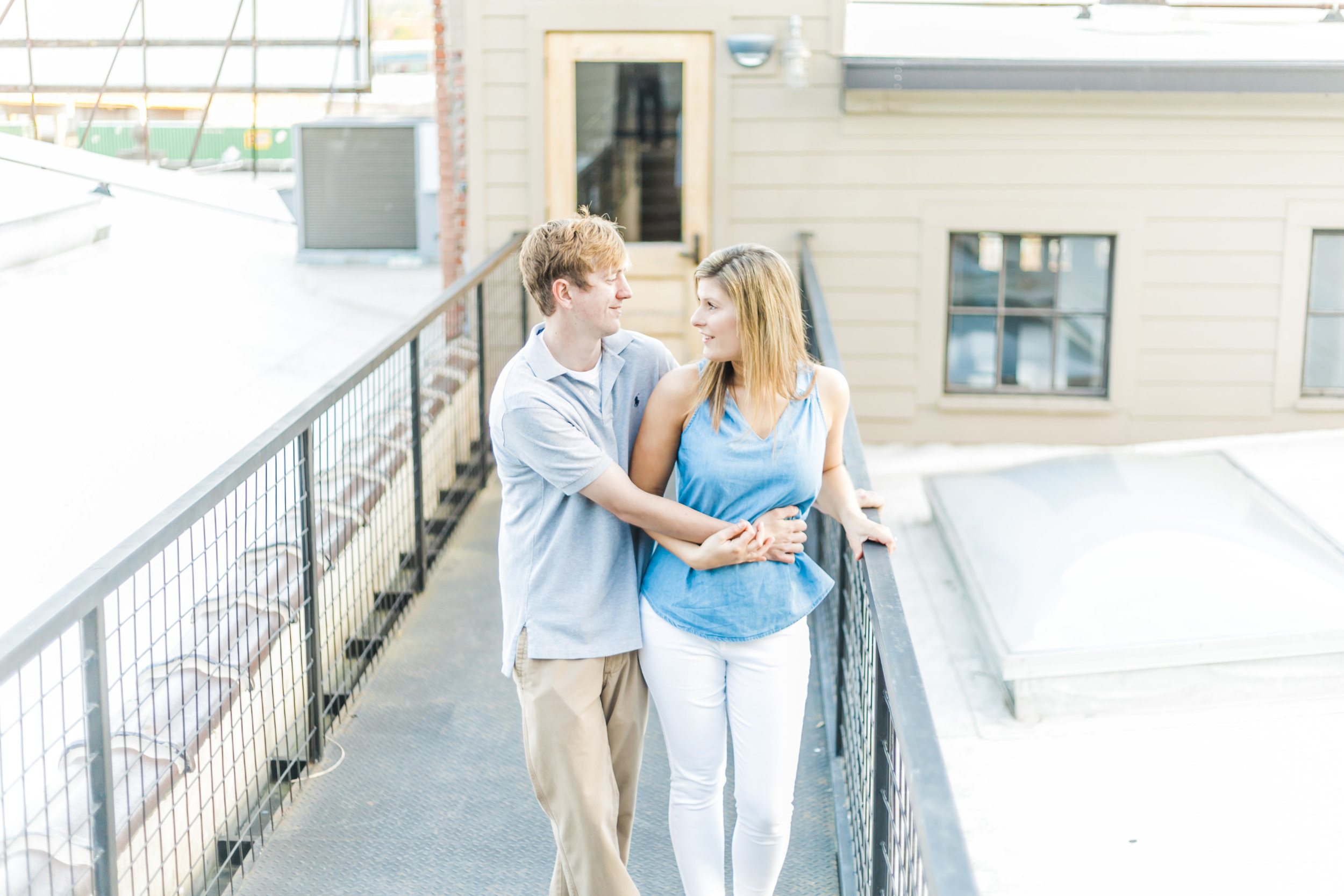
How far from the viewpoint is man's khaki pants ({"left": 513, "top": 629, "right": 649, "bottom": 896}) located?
7.27 feet

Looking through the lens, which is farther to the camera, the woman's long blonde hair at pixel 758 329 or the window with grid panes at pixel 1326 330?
the window with grid panes at pixel 1326 330

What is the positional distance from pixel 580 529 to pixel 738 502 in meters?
0.29

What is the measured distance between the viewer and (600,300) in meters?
2.15

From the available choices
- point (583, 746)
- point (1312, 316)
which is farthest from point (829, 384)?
point (1312, 316)

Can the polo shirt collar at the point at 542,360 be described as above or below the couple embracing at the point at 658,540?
above

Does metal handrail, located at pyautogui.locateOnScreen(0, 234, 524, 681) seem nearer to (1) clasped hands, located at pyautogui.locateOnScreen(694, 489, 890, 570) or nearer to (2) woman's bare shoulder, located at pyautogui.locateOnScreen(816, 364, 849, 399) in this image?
(1) clasped hands, located at pyautogui.locateOnScreen(694, 489, 890, 570)

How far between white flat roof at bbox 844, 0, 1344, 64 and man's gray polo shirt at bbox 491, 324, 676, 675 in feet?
16.9

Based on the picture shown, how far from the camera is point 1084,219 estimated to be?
7.26 metres

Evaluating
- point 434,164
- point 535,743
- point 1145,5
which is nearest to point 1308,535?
→ point 1145,5

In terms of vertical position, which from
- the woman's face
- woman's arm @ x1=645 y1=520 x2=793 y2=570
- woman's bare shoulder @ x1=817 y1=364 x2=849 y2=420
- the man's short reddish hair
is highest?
the man's short reddish hair

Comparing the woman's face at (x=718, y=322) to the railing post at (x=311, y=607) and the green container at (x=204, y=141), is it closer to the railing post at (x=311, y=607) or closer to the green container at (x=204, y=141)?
the railing post at (x=311, y=607)

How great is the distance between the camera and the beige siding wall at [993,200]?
6938 millimetres

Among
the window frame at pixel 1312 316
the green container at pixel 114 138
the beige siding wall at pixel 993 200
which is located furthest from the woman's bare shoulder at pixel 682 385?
the green container at pixel 114 138

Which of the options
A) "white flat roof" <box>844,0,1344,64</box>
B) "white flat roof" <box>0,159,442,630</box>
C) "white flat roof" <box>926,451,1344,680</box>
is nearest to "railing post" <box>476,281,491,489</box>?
"white flat roof" <box>0,159,442,630</box>
